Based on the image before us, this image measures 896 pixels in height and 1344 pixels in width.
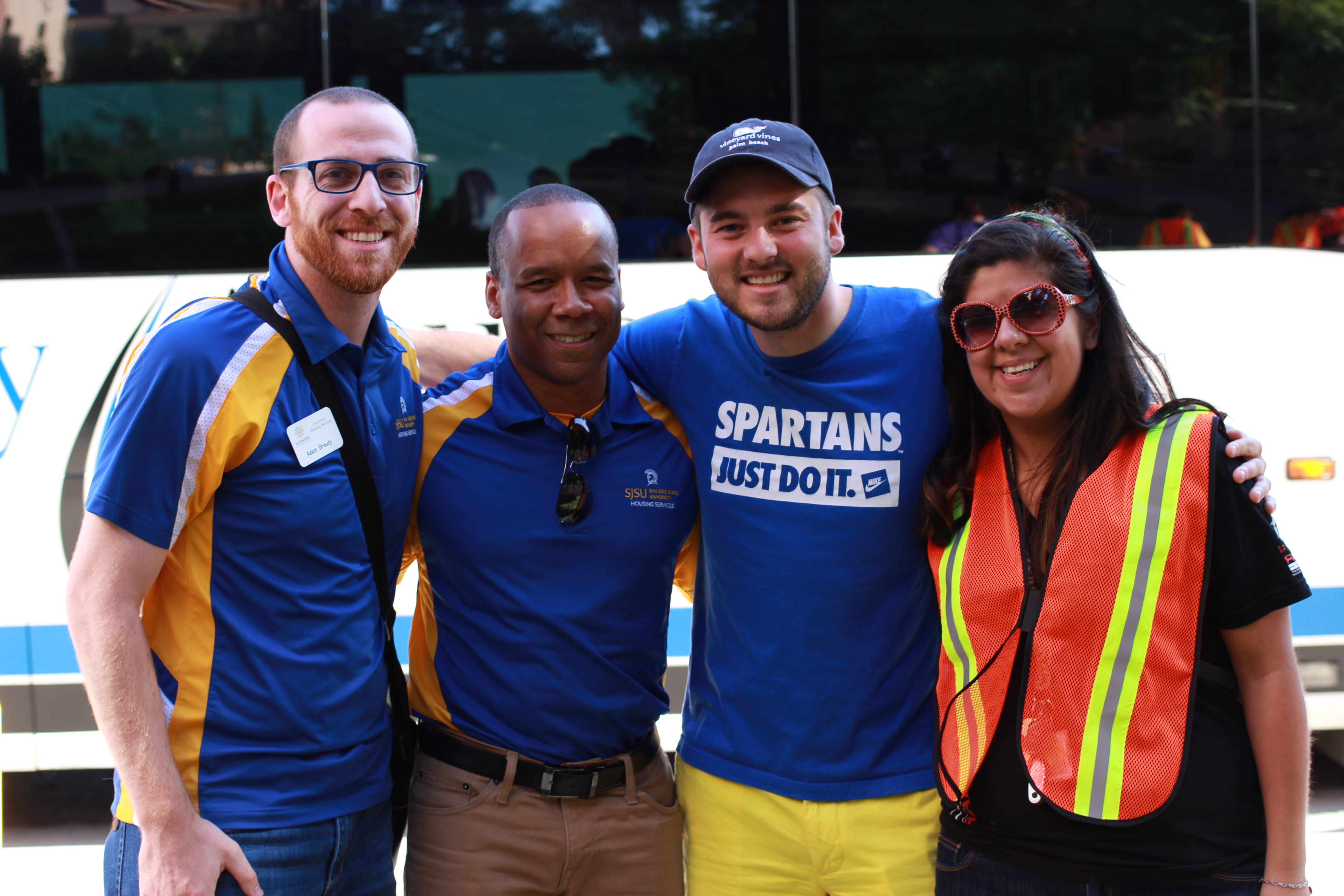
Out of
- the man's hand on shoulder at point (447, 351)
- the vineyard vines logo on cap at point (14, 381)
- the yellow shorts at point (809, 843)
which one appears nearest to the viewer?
the yellow shorts at point (809, 843)

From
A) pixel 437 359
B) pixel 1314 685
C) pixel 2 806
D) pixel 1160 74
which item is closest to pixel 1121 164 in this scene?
pixel 1160 74

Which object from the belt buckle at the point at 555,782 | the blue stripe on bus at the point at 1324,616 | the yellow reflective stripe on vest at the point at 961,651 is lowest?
the blue stripe on bus at the point at 1324,616

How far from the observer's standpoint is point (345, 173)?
228cm

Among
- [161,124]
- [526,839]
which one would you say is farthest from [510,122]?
[526,839]

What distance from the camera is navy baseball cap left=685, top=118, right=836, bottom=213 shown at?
2.41m

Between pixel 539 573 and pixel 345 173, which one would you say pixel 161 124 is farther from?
pixel 539 573

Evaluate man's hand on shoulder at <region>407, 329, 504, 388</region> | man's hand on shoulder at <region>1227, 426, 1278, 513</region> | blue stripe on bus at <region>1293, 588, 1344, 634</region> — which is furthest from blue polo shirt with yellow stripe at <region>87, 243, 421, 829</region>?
blue stripe on bus at <region>1293, 588, 1344, 634</region>

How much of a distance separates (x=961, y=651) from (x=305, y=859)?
1356 millimetres

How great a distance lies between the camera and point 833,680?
2369 mm

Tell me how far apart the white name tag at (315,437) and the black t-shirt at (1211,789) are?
1.42 meters

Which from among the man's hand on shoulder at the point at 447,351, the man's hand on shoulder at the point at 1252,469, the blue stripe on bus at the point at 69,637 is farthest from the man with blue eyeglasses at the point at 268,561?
the blue stripe on bus at the point at 69,637

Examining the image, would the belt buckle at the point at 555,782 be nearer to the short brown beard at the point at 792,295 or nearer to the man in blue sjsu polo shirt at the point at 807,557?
the man in blue sjsu polo shirt at the point at 807,557

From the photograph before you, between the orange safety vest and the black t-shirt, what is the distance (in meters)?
0.03

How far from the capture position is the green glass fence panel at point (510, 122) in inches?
169
